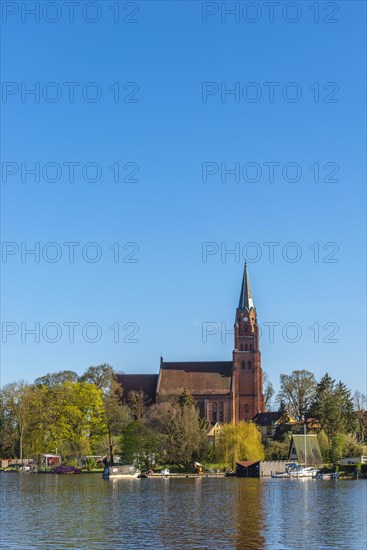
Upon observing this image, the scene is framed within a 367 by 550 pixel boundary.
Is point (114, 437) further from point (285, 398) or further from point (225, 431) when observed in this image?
point (285, 398)

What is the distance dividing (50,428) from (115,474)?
16.1 m

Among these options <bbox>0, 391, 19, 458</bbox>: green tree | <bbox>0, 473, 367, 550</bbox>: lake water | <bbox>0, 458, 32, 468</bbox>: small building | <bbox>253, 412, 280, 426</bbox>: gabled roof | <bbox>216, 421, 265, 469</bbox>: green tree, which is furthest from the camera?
<bbox>253, 412, 280, 426</bbox>: gabled roof

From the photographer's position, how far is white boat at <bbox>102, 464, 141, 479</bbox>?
10038cm

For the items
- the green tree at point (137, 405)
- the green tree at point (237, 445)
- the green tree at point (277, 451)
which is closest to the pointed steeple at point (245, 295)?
the green tree at point (137, 405)

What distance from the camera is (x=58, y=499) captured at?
63.1m

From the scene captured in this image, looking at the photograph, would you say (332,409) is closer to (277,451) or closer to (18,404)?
(277,451)

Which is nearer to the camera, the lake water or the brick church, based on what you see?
the lake water

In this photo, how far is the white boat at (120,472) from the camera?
100375mm

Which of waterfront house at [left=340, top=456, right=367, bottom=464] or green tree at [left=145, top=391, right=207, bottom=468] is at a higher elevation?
green tree at [left=145, top=391, right=207, bottom=468]

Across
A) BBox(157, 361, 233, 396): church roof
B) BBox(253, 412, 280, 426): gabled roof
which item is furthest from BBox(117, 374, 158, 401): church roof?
BBox(253, 412, 280, 426): gabled roof

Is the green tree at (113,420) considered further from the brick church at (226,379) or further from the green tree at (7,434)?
the brick church at (226,379)

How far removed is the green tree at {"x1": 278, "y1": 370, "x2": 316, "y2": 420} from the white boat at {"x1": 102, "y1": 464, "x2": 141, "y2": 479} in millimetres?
37941

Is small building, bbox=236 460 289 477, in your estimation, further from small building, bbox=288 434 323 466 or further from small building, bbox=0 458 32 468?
small building, bbox=0 458 32 468

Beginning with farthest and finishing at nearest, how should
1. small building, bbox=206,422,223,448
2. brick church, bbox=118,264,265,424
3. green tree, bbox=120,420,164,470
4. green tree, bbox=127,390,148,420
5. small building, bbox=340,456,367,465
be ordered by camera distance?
brick church, bbox=118,264,265,424
green tree, bbox=127,390,148,420
small building, bbox=206,422,223,448
green tree, bbox=120,420,164,470
small building, bbox=340,456,367,465
